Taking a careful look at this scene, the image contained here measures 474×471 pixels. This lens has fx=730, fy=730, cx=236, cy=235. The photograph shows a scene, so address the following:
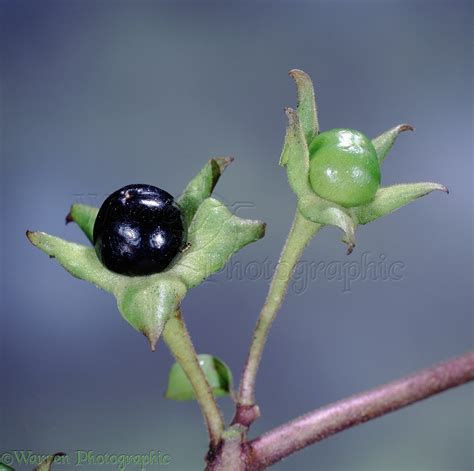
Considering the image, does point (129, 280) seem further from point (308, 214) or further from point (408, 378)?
point (408, 378)

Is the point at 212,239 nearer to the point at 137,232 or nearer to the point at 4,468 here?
the point at 137,232

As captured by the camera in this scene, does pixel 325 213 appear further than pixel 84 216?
No

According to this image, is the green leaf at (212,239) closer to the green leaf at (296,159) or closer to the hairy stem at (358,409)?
the green leaf at (296,159)

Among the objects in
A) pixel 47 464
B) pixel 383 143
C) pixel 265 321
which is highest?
pixel 383 143

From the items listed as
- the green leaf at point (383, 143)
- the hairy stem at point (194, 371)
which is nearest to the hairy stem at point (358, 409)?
the hairy stem at point (194, 371)

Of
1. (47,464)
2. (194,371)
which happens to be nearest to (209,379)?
(194,371)

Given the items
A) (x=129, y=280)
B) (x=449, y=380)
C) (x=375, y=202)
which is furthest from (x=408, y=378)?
(x=129, y=280)

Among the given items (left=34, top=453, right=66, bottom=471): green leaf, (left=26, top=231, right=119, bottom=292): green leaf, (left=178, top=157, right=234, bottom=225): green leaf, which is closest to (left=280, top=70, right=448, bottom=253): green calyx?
(left=178, top=157, right=234, bottom=225): green leaf
